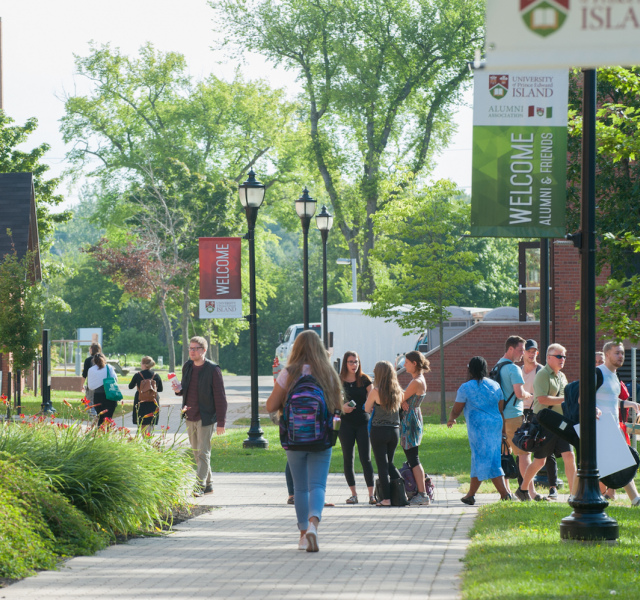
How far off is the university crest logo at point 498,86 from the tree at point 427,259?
47.0 feet

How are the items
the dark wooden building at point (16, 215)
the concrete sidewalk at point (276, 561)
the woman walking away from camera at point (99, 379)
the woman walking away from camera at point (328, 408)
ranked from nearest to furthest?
1. the concrete sidewalk at point (276, 561)
2. the woman walking away from camera at point (328, 408)
3. the woman walking away from camera at point (99, 379)
4. the dark wooden building at point (16, 215)

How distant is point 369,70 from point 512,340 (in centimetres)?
3345

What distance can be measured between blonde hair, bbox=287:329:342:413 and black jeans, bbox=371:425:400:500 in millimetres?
3160

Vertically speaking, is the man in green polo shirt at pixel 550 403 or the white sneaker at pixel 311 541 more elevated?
the man in green polo shirt at pixel 550 403

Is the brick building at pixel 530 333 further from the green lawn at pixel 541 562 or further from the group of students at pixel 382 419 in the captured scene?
the green lawn at pixel 541 562

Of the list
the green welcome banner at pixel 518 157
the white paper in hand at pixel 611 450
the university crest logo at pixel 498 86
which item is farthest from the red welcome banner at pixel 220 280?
the white paper in hand at pixel 611 450

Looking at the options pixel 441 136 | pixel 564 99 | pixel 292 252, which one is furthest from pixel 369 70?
pixel 292 252

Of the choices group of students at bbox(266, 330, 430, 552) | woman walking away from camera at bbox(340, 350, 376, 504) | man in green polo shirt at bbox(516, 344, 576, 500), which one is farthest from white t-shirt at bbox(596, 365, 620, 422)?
woman walking away from camera at bbox(340, 350, 376, 504)

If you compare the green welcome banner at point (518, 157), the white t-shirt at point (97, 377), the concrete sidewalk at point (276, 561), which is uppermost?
the green welcome banner at point (518, 157)

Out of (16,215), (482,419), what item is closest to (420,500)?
(482,419)

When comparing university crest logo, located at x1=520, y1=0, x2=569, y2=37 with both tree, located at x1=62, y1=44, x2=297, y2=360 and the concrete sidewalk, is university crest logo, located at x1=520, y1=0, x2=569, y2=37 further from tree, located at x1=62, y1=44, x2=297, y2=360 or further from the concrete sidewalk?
tree, located at x1=62, y1=44, x2=297, y2=360

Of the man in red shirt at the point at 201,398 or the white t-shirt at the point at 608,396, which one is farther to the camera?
the man in red shirt at the point at 201,398

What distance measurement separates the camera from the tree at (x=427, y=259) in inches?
1080

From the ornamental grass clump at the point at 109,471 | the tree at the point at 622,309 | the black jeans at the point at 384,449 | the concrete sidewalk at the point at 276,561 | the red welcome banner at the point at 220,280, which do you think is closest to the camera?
the concrete sidewalk at the point at 276,561
